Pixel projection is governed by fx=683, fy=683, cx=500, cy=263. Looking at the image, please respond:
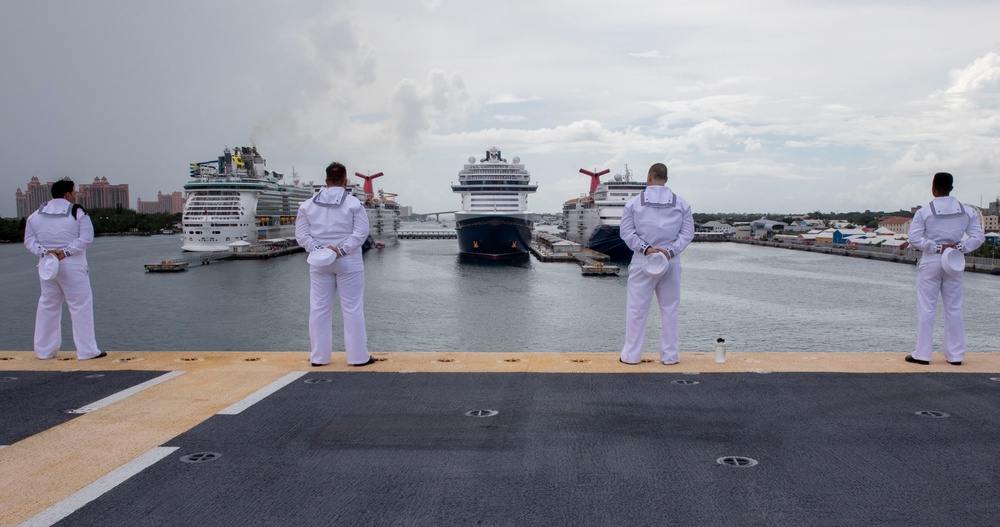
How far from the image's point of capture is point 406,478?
3699mm

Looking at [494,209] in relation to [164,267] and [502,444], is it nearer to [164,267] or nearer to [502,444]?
[164,267]

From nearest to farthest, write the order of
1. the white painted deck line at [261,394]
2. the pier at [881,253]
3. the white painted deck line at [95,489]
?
the white painted deck line at [95,489]
the white painted deck line at [261,394]
the pier at [881,253]

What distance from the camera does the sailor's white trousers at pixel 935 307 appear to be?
6812 mm

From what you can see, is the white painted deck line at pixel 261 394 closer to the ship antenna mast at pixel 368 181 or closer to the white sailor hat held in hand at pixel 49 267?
the white sailor hat held in hand at pixel 49 267

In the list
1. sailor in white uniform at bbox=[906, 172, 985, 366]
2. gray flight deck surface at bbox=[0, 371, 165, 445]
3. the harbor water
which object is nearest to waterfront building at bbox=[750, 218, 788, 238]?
the harbor water

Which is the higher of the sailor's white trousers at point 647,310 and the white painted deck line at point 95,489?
the sailor's white trousers at point 647,310

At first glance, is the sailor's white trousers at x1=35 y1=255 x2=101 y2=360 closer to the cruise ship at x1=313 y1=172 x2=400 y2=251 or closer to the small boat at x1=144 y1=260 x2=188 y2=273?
the small boat at x1=144 y1=260 x2=188 y2=273

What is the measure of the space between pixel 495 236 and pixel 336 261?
2537 inches

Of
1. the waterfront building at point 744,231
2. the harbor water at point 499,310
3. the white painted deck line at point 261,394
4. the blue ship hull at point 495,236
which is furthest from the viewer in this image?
the waterfront building at point 744,231

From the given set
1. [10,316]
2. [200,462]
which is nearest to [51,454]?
[200,462]

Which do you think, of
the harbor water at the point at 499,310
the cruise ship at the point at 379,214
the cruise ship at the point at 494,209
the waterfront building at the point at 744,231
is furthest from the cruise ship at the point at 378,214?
the waterfront building at the point at 744,231

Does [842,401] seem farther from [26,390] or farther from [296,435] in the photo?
[26,390]

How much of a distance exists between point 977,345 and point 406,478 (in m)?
30.2

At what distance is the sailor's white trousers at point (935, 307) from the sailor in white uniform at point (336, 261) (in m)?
5.60
